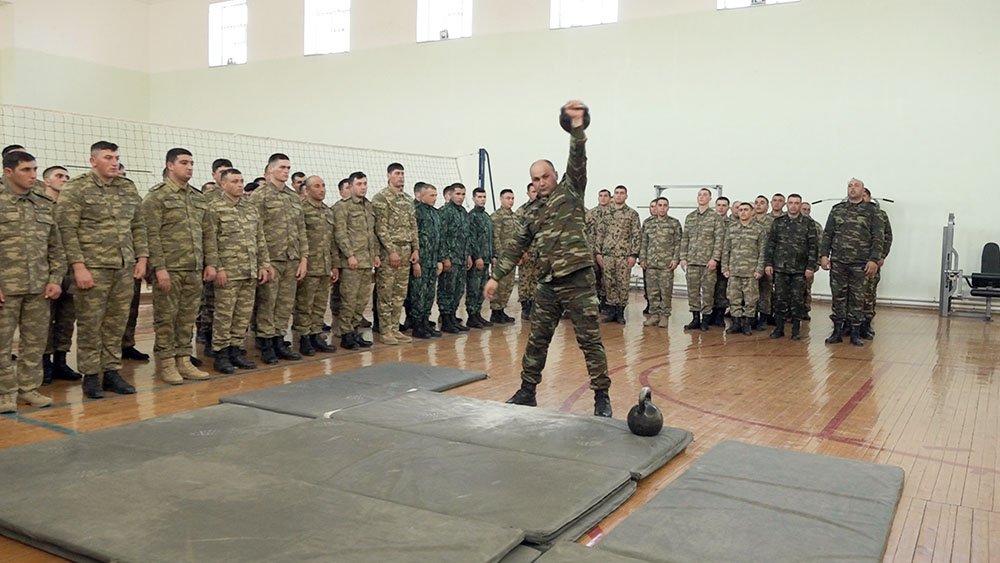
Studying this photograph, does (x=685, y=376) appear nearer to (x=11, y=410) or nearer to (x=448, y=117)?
(x=11, y=410)

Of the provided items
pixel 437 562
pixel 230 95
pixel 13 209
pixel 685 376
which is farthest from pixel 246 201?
pixel 230 95

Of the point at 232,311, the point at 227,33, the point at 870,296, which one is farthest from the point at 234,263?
the point at 227,33

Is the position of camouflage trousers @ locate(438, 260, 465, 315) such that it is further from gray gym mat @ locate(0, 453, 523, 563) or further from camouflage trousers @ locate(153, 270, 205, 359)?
gray gym mat @ locate(0, 453, 523, 563)

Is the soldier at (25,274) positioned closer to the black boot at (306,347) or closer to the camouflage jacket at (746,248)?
the black boot at (306,347)

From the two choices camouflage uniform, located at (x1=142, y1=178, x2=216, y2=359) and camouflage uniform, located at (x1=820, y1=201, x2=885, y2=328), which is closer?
camouflage uniform, located at (x1=142, y1=178, x2=216, y2=359)

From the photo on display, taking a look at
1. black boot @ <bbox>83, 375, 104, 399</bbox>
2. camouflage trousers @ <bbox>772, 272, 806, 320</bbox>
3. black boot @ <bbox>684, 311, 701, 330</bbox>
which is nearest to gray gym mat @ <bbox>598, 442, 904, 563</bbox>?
black boot @ <bbox>83, 375, 104, 399</bbox>

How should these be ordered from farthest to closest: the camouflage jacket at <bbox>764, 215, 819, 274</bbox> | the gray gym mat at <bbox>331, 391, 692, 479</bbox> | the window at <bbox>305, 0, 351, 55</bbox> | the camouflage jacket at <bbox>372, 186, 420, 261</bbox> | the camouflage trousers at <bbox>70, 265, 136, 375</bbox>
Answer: the window at <bbox>305, 0, 351, 55</bbox>, the camouflage jacket at <bbox>764, 215, 819, 274</bbox>, the camouflage jacket at <bbox>372, 186, 420, 261</bbox>, the camouflage trousers at <bbox>70, 265, 136, 375</bbox>, the gray gym mat at <bbox>331, 391, 692, 479</bbox>

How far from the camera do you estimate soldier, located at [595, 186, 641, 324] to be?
8.92 m

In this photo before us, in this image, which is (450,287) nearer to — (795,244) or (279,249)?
(279,249)

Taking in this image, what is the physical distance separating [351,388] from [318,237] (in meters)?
1.96

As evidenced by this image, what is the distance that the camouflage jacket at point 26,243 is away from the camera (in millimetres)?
4359

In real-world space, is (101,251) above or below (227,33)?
below

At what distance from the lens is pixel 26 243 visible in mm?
4414

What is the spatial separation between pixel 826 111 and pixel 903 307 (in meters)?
3.16
